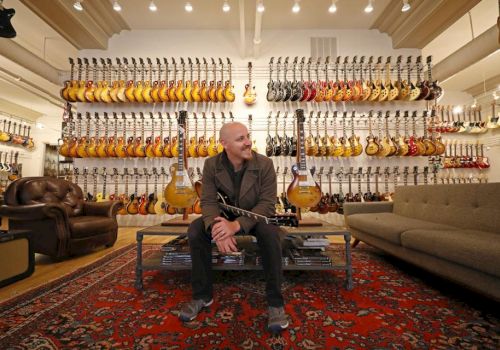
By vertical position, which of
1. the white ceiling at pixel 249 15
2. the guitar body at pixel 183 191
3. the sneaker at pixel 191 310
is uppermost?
the white ceiling at pixel 249 15

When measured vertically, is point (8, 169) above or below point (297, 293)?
above

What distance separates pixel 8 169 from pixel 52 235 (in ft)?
23.7

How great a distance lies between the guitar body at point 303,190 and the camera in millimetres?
2475

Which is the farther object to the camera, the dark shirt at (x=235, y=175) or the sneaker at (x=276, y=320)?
the dark shirt at (x=235, y=175)

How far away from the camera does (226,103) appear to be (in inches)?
195

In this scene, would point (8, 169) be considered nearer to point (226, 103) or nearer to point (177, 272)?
point (226, 103)

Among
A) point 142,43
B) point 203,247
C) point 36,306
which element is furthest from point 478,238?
point 142,43

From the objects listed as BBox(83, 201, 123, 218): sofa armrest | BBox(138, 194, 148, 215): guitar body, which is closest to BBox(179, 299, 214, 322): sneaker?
BBox(83, 201, 123, 218): sofa armrest

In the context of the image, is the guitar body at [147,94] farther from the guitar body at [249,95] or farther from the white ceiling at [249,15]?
the guitar body at [249,95]

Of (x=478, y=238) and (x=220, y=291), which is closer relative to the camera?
(x=478, y=238)

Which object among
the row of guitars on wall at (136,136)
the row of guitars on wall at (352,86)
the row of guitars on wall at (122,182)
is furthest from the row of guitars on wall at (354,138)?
the row of guitars on wall at (122,182)

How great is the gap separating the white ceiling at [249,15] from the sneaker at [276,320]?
15.3ft

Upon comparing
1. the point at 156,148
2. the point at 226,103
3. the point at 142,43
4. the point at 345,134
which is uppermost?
the point at 142,43

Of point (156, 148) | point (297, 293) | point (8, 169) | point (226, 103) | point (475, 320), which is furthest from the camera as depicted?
point (8, 169)
